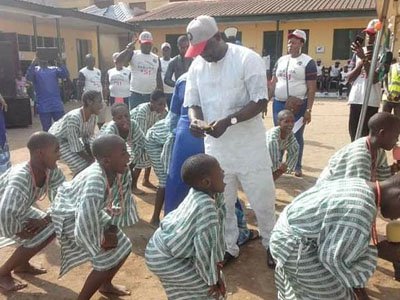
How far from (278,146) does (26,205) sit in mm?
2343

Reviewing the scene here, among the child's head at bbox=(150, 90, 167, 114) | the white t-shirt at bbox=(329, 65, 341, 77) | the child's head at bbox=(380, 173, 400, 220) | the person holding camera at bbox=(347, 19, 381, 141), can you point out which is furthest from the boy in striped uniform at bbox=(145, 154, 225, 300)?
the white t-shirt at bbox=(329, 65, 341, 77)

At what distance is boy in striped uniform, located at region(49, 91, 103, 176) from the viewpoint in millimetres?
4219

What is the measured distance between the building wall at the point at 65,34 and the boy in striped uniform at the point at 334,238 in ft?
54.5

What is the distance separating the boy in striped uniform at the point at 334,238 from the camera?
1.76m

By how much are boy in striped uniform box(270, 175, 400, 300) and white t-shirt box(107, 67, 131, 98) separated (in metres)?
6.56

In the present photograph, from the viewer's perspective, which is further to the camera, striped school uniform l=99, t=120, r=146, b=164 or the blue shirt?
the blue shirt

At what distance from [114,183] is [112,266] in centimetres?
53

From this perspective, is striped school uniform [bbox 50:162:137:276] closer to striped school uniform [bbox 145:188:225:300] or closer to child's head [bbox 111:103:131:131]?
striped school uniform [bbox 145:188:225:300]

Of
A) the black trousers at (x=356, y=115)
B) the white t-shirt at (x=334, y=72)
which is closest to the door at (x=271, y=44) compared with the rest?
the white t-shirt at (x=334, y=72)

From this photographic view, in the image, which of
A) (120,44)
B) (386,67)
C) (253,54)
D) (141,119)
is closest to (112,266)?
(253,54)

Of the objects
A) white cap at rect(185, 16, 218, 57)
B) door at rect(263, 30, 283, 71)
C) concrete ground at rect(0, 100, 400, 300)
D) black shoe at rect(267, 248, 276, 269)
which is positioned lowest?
concrete ground at rect(0, 100, 400, 300)

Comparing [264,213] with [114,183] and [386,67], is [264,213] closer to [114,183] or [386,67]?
[114,183]

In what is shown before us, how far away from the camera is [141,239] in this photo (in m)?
3.86

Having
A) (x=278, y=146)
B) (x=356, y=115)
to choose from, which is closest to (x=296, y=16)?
(x=356, y=115)
